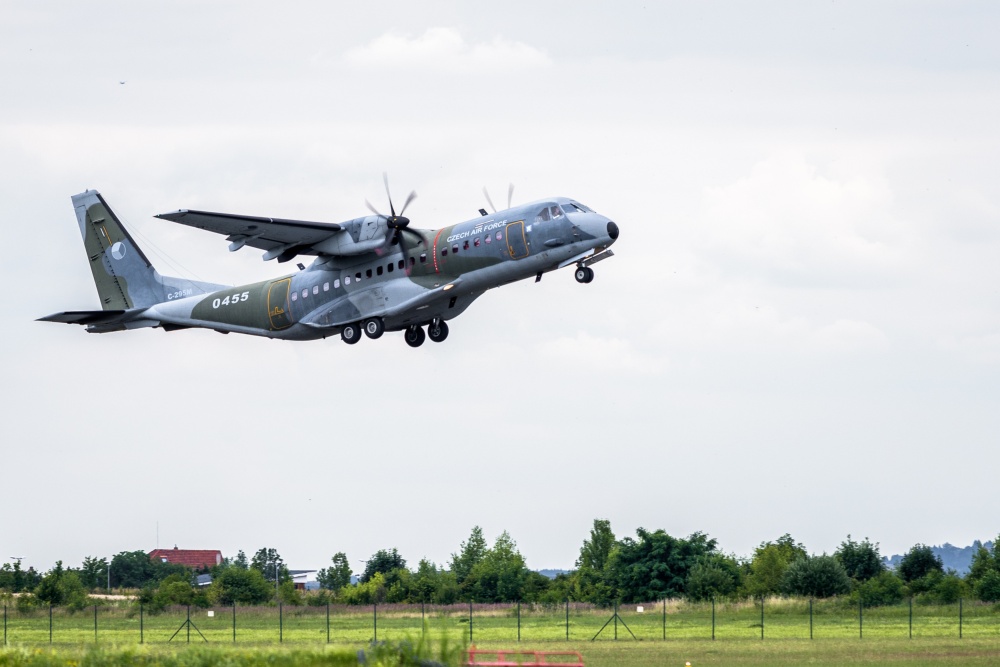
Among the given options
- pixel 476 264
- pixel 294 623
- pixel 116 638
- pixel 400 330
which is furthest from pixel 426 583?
pixel 476 264

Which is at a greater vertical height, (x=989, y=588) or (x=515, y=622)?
(x=989, y=588)

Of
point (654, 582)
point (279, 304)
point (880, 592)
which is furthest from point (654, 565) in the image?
point (279, 304)

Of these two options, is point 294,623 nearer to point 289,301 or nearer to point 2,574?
point 289,301

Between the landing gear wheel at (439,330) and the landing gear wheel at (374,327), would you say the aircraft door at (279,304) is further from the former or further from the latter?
the landing gear wheel at (439,330)

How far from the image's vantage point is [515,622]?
64.4m

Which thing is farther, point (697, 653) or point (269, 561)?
point (269, 561)

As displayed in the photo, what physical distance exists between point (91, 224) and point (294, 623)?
19945 millimetres

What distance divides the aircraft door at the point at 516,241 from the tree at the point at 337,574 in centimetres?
5611

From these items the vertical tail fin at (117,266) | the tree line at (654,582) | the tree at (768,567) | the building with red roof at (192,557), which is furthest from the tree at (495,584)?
the building with red roof at (192,557)

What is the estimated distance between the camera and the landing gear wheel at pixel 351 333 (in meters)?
48.7

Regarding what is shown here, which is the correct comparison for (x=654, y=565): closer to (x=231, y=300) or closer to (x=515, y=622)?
(x=515, y=622)

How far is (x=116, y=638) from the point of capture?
55969 millimetres

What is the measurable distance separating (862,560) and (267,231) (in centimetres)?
4518

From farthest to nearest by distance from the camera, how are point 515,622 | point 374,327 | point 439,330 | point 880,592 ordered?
point 880,592 < point 515,622 < point 439,330 < point 374,327
